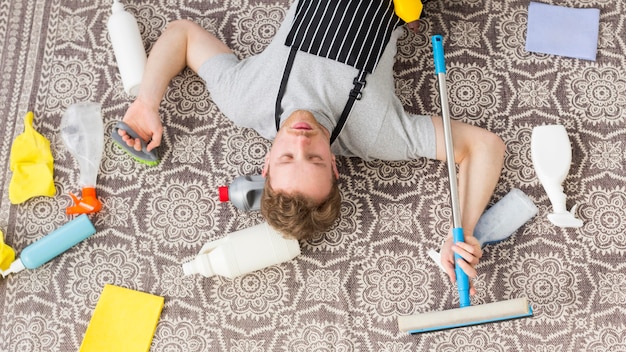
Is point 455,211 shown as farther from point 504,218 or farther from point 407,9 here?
point 407,9

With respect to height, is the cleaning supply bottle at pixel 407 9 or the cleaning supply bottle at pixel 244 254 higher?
the cleaning supply bottle at pixel 407 9

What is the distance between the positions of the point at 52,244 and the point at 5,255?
12 centimetres

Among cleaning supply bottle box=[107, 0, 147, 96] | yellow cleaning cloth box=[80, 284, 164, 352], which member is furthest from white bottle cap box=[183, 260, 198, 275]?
cleaning supply bottle box=[107, 0, 147, 96]

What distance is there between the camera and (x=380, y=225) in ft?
4.92

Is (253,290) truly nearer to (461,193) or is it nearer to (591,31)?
(461,193)

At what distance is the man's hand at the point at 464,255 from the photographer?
1.31 metres

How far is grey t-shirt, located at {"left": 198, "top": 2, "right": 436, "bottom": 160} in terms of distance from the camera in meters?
1.35


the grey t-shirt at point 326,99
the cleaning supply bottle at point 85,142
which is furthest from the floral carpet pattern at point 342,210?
the grey t-shirt at point 326,99

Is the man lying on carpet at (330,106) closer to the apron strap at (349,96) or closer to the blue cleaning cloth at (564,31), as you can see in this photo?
the apron strap at (349,96)

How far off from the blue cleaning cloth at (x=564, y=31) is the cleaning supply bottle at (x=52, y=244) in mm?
1255

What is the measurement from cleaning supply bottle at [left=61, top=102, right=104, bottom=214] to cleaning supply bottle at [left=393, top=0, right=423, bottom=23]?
32.4 inches

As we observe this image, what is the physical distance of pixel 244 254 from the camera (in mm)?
1413

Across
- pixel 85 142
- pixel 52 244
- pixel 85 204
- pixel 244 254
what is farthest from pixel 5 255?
pixel 244 254

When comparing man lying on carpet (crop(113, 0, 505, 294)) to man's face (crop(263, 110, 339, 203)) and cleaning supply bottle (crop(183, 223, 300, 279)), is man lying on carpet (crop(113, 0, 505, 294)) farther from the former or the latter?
cleaning supply bottle (crop(183, 223, 300, 279))
